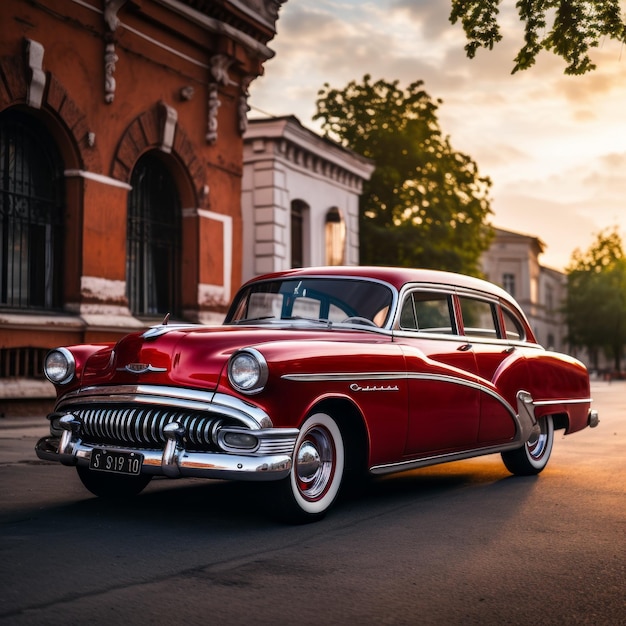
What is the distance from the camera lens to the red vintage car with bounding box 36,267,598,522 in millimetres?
5465

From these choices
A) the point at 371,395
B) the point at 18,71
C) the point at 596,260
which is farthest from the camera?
the point at 596,260

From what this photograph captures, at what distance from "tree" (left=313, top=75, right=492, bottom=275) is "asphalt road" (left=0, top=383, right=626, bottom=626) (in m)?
27.1

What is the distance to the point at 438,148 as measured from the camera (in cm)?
3644

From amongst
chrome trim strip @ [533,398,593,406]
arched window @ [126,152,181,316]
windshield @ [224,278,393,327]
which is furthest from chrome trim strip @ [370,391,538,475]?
arched window @ [126,152,181,316]

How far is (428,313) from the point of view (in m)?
7.13

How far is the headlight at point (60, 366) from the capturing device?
21.0 feet

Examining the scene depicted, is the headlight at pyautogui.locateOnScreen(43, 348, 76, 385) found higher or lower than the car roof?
lower

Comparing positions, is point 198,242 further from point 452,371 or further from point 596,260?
point 596,260

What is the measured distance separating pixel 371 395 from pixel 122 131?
11.7 m

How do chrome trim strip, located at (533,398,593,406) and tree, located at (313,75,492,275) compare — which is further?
tree, located at (313,75,492,275)

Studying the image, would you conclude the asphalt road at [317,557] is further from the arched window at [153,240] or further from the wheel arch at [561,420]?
the arched window at [153,240]

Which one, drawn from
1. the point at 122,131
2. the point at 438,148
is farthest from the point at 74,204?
the point at 438,148

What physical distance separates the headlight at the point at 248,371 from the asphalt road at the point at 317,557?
0.76 meters

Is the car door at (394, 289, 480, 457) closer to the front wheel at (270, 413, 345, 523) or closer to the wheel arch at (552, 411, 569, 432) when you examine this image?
the front wheel at (270, 413, 345, 523)
